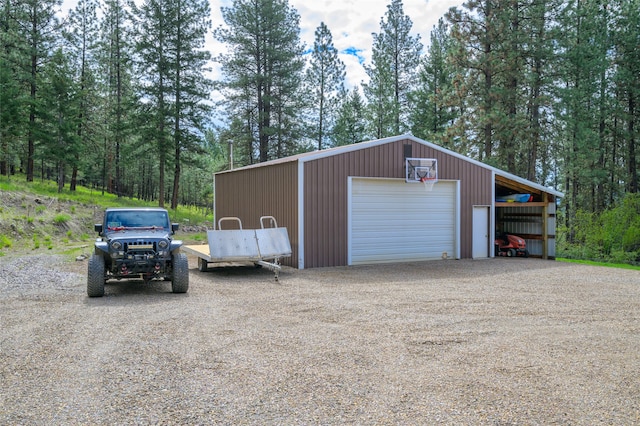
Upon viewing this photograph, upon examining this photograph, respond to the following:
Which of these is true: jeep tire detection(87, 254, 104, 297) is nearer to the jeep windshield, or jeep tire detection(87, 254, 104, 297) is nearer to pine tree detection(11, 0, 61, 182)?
the jeep windshield

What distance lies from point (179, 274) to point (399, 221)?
758 centimetres

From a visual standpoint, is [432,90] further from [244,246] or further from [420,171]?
[244,246]

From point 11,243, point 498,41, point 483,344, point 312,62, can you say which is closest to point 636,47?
point 498,41

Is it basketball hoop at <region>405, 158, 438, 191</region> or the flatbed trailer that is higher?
basketball hoop at <region>405, 158, 438, 191</region>

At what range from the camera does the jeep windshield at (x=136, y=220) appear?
27.8ft

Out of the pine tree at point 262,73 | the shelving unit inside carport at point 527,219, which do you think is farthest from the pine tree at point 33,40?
the shelving unit inside carport at point 527,219

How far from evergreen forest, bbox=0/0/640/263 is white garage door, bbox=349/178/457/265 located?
25.5 feet

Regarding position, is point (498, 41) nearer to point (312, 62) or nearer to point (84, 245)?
point (312, 62)

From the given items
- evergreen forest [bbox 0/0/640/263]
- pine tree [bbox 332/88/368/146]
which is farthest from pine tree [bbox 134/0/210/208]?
pine tree [bbox 332/88/368/146]

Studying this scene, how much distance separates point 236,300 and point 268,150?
22.0 m

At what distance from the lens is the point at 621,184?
1169 inches

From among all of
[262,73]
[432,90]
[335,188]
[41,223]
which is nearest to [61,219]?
[41,223]

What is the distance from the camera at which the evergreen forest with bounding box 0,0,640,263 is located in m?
21.1

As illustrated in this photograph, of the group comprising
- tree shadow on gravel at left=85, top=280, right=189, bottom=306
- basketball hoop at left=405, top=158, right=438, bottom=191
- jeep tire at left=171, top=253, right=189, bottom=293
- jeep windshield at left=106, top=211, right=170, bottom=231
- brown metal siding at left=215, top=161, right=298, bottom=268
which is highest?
basketball hoop at left=405, top=158, right=438, bottom=191
